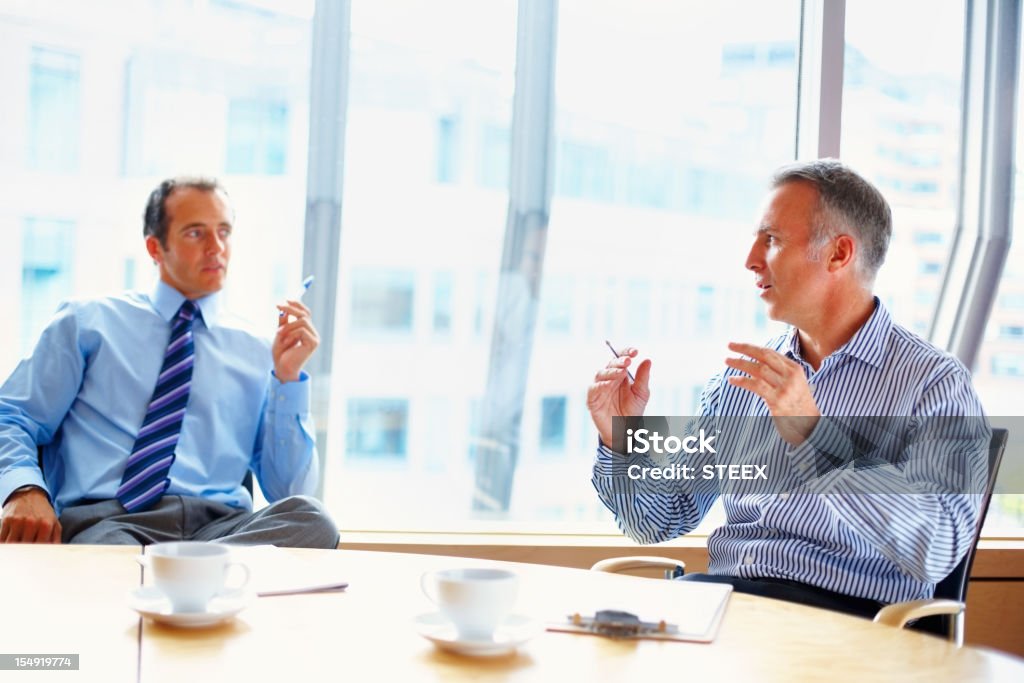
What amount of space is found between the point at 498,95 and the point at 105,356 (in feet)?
5.42

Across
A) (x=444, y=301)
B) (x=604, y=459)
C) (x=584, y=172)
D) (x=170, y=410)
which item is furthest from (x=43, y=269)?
(x=604, y=459)

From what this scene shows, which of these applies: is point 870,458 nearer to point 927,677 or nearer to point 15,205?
point 927,677

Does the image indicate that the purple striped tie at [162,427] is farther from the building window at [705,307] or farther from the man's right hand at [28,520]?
the building window at [705,307]

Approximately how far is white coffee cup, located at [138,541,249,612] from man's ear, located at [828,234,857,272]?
1.61 m

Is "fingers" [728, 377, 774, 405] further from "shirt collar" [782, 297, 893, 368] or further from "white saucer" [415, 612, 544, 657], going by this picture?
"white saucer" [415, 612, 544, 657]

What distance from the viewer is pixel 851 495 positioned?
6.55ft

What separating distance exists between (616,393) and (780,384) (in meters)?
0.41

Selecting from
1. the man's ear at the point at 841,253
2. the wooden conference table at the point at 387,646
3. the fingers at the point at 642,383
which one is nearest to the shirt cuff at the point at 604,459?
the fingers at the point at 642,383

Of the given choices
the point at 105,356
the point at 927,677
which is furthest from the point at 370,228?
the point at 927,677

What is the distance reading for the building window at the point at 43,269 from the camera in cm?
346

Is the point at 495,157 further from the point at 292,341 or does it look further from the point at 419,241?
the point at 292,341

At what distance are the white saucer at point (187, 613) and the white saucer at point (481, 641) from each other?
9.3 inches

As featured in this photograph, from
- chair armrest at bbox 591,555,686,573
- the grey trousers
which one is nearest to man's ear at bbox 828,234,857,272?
chair armrest at bbox 591,555,686,573

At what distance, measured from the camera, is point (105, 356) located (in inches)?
110
